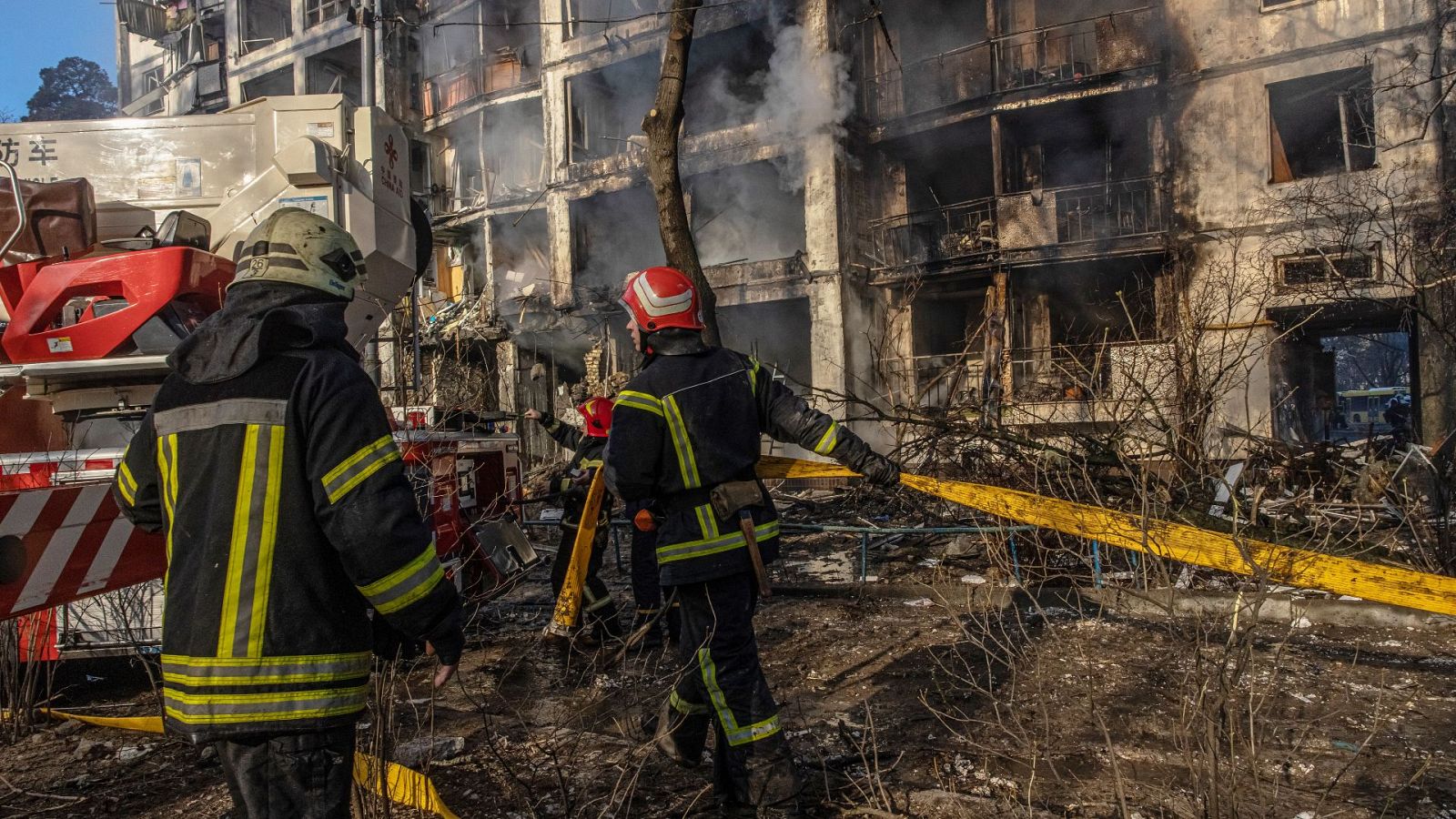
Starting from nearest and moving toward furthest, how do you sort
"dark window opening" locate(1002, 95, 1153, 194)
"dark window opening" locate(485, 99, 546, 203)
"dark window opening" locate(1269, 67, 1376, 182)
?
"dark window opening" locate(1269, 67, 1376, 182), "dark window opening" locate(1002, 95, 1153, 194), "dark window opening" locate(485, 99, 546, 203)

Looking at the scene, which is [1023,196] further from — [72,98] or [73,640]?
[72,98]

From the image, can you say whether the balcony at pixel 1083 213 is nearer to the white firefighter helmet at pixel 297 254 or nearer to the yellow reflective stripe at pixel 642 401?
the yellow reflective stripe at pixel 642 401

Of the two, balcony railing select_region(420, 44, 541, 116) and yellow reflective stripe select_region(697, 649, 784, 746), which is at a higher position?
balcony railing select_region(420, 44, 541, 116)

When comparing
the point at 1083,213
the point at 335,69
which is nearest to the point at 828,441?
the point at 1083,213

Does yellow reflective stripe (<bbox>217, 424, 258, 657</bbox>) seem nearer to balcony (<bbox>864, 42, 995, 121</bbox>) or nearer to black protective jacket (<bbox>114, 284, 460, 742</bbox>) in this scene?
black protective jacket (<bbox>114, 284, 460, 742</bbox>)

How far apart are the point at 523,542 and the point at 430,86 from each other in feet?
83.6

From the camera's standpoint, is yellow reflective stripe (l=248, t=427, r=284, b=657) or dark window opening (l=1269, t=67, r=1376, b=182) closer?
yellow reflective stripe (l=248, t=427, r=284, b=657)

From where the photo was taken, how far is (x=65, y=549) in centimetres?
262

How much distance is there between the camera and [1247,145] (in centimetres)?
1630

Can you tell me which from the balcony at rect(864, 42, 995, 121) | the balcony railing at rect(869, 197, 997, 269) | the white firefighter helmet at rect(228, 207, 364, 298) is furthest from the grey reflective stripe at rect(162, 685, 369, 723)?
the balcony at rect(864, 42, 995, 121)

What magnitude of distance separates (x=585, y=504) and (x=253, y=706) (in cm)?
331

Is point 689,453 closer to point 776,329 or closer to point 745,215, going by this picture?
point 776,329

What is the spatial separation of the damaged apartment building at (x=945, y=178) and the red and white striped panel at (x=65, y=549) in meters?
9.78

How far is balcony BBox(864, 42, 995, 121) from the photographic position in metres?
19.2
